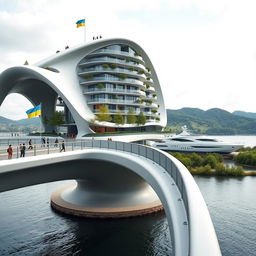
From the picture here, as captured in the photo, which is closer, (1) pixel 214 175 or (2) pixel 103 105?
(1) pixel 214 175

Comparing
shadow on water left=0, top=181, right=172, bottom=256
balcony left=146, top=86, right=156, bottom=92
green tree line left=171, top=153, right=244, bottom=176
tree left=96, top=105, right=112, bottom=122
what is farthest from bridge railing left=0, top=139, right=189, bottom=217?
balcony left=146, top=86, right=156, bottom=92

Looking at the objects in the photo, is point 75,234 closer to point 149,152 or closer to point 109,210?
point 109,210

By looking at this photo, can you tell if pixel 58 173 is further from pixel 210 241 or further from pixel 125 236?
pixel 210 241

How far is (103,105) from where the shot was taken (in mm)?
59344

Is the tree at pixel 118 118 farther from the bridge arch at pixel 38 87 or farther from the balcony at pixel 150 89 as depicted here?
the balcony at pixel 150 89

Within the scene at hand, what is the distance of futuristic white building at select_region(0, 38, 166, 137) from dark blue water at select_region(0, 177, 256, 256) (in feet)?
106

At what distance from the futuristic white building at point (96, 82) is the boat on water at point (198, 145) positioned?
30.4ft

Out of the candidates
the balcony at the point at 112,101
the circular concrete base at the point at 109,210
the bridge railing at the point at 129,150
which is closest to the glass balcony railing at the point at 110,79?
the balcony at the point at 112,101

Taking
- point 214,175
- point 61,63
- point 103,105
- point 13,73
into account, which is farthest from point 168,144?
point 13,73

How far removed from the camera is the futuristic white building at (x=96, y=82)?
57.1 m

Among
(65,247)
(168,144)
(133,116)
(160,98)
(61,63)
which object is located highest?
(61,63)

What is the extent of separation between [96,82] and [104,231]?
147 feet

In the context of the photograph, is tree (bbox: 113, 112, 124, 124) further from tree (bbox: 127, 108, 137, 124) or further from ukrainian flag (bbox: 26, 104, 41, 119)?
ukrainian flag (bbox: 26, 104, 41, 119)

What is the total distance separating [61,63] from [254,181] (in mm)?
49872
